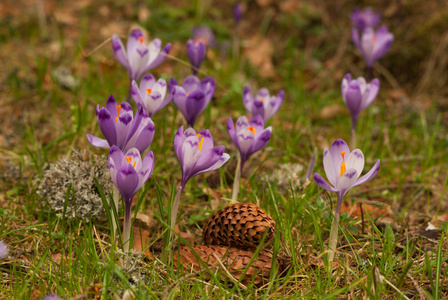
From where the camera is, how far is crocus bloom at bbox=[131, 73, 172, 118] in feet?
7.53

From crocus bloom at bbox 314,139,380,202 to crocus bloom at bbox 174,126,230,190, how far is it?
0.42 metres

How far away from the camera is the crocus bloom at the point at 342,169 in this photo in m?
1.87

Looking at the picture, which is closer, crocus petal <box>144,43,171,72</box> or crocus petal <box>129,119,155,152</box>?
crocus petal <box>129,119,155,152</box>

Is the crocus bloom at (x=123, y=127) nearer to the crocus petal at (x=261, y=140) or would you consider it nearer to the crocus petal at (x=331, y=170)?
the crocus petal at (x=261, y=140)

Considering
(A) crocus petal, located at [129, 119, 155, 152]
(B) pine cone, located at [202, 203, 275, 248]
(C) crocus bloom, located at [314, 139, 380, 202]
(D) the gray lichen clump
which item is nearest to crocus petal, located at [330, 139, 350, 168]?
(C) crocus bloom, located at [314, 139, 380, 202]

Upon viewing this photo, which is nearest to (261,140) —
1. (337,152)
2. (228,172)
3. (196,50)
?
(337,152)

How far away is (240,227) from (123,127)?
666 mm

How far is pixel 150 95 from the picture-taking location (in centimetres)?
230

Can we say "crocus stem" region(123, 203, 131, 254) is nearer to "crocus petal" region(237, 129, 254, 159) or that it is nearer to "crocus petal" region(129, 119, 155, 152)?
"crocus petal" region(129, 119, 155, 152)

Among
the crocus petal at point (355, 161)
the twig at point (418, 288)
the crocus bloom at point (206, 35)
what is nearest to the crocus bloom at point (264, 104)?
the crocus petal at point (355, 161)

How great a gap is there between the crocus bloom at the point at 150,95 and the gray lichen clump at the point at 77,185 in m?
0.37

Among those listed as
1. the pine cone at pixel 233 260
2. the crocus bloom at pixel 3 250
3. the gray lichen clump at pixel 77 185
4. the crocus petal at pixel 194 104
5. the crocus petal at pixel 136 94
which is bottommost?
the pine cone at pixel 233 260

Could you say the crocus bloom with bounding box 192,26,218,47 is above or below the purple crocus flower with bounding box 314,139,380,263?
above

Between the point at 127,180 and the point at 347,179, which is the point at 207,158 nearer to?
the point at 127,180
